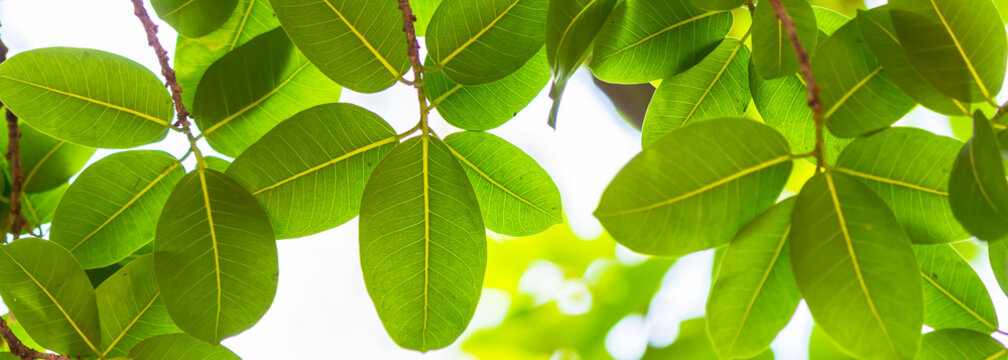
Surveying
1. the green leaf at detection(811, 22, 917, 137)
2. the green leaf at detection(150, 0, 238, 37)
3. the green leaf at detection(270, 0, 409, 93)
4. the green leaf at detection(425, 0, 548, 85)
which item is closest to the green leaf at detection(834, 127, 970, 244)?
the green leaf at detection(811, 22, 917, 137)

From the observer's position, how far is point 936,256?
639 millimetres

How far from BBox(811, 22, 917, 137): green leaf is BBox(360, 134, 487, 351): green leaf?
0.31m

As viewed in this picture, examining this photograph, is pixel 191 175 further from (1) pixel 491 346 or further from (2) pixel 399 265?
(1) pixel 491 346

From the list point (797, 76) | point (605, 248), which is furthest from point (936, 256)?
point (605, 248)

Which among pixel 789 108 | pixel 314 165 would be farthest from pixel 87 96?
pixel 789 108

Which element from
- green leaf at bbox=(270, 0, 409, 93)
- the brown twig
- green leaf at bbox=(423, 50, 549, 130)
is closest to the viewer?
the brown twig

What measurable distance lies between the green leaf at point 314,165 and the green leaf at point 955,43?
0.44 metres

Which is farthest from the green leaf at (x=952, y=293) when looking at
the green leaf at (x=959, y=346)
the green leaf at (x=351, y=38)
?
the green leaf at (x=351, y=38)

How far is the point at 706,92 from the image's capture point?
28.7 inches

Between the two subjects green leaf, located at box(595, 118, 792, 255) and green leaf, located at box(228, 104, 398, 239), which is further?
green leaf, located at box(228, 104, 398, 239)

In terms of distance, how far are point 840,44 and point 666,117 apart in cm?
21

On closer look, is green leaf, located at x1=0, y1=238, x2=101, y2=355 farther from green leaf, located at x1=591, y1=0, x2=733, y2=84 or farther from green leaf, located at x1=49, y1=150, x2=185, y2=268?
green leaf, located at x1=591, y1=0, x2=733, y2=84

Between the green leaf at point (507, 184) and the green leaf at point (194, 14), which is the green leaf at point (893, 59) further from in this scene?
the green leaf at point (194, 14)

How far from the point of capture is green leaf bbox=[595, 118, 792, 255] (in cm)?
46
